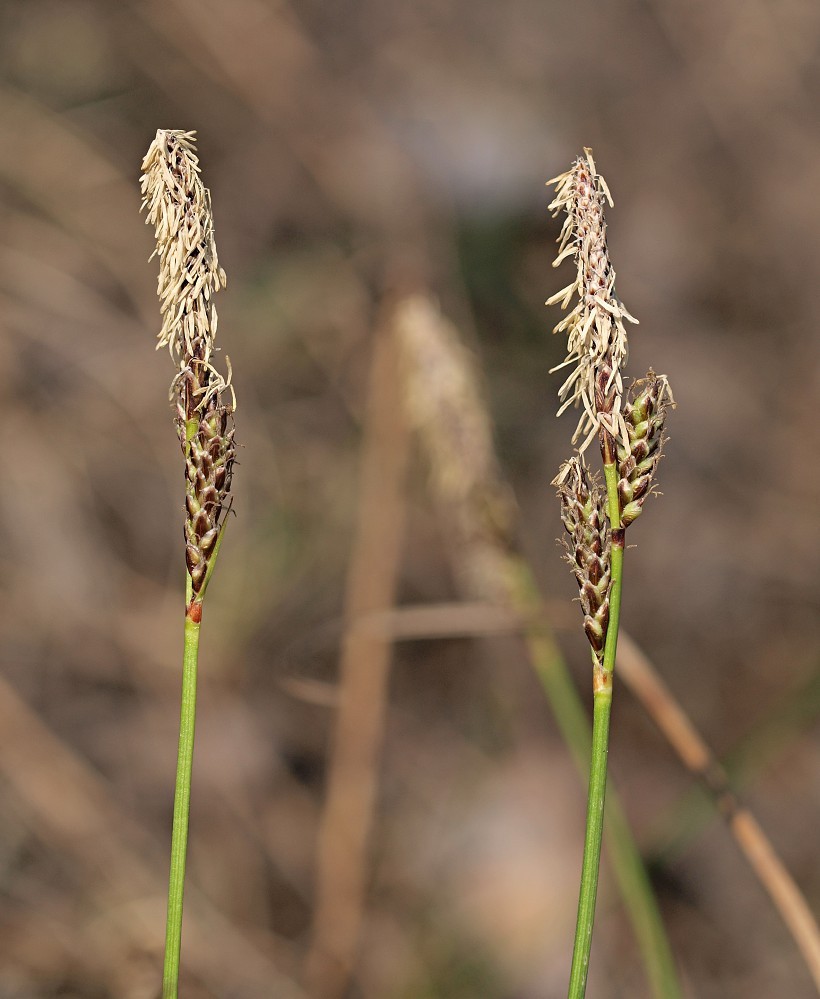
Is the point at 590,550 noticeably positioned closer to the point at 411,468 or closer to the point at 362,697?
the point at 362,697

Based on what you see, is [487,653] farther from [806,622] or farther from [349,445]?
Result: [806,622]

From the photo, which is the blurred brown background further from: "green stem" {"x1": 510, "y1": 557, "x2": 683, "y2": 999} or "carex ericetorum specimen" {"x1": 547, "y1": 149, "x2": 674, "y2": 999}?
"carex ericetorum specimen" {"x1": 547, "y1": 149, "x2": 674, "y2": 999}

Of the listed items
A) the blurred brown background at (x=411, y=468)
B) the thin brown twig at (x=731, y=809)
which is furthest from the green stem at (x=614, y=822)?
the blurred brown background at (x=411, y=468)

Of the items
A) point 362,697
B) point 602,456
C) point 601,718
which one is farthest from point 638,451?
point 362,697

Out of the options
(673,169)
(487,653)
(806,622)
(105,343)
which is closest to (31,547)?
(105,343)

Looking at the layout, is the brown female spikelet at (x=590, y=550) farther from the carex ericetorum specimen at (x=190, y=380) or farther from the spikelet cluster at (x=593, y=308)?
the carex ericetorum specimen at (x=190, y=380)

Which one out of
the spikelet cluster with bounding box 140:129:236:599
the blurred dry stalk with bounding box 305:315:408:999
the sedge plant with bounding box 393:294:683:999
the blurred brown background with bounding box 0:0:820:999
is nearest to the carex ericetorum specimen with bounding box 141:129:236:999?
the spikelet cluster with bounding box 140:129:236:599
